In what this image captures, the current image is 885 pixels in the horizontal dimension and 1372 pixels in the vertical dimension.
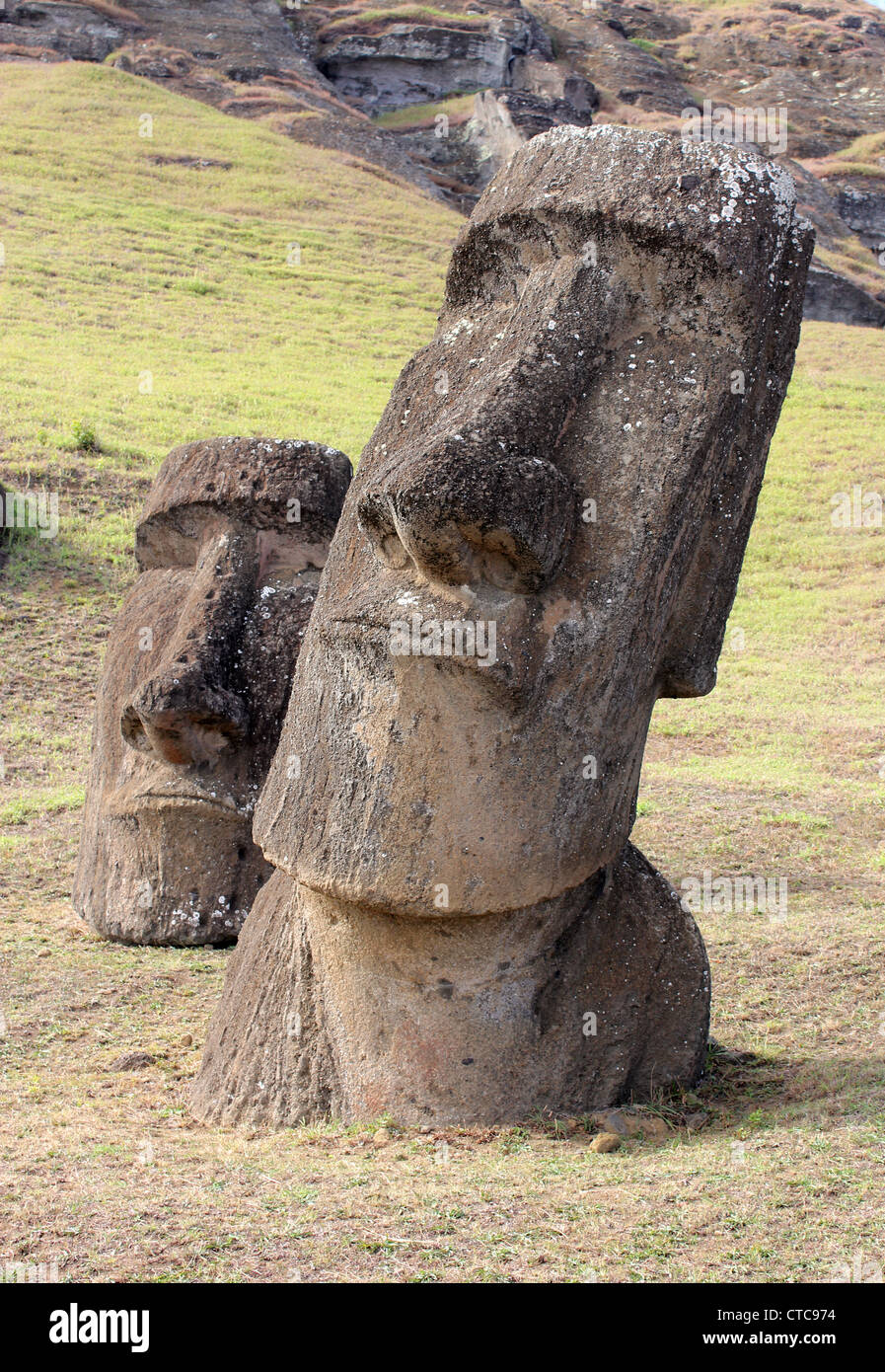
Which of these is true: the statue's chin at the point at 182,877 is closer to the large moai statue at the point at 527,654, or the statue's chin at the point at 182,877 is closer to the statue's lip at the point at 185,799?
the statue's lip at the point at 185,799

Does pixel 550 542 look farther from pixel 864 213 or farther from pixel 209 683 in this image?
pixel 864 213

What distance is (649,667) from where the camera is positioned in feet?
12.6

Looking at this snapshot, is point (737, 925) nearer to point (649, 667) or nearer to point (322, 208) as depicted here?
point (649, 667)

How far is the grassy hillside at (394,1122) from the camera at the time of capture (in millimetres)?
2877

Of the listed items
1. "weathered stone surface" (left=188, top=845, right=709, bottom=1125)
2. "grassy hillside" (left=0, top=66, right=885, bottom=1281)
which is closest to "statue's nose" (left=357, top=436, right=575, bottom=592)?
"weathered stone surface" (left=188, top=845, right=709, bottom=1125)

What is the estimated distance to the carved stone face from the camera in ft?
11.7

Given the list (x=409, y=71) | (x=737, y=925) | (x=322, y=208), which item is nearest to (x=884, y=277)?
(x=322, y=208)

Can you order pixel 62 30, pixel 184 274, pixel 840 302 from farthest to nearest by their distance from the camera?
pixel 62 30
pixel 840 302
pixel 184 274

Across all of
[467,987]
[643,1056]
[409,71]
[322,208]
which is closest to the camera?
[467,987]

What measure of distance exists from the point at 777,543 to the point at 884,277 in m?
27.4

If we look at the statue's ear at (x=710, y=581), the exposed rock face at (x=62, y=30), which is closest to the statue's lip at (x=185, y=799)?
the statue's ear at (x=710, y=581)

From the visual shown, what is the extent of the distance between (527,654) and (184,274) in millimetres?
24091

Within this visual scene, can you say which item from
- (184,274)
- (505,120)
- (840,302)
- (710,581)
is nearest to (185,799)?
(710,581)

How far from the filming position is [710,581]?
13.1 feet
